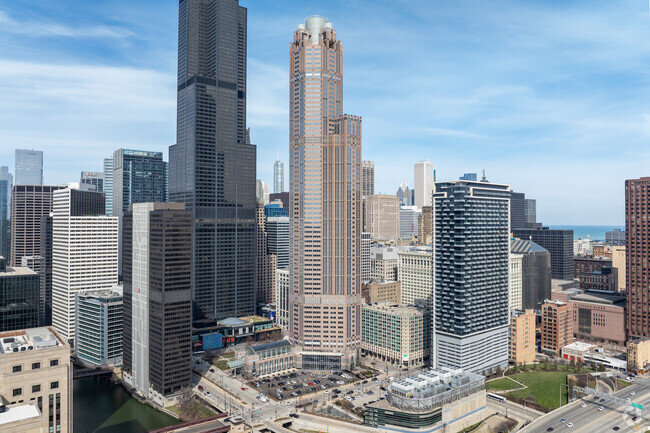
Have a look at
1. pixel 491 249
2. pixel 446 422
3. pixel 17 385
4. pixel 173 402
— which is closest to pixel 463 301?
pixel 491 249

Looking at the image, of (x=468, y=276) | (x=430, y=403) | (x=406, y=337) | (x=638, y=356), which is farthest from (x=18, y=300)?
(x=638, y=356)

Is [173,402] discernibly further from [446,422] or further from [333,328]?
[446,422]

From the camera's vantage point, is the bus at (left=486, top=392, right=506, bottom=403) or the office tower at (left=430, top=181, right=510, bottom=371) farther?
the office tower at (left=430, top=181, right=510, bottom=371)

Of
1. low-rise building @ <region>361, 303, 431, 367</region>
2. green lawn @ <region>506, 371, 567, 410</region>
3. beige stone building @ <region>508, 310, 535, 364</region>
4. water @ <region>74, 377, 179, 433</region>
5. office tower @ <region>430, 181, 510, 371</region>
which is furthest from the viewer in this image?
low-rise building @ <region>361, 303, 431, 367</region>

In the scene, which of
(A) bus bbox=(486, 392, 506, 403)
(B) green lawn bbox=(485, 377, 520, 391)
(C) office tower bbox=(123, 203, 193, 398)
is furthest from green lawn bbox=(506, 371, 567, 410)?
(C) office tower bbox=(123, 203, 193, 398)

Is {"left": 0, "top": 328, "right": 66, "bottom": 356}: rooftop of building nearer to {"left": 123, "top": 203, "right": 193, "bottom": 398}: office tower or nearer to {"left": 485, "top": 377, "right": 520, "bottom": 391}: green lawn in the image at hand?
{"left": 123, "top": 203, "right": 193, "bottom": 398}: office tower

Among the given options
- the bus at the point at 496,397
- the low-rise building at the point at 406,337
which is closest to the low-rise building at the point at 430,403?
the bus at the point at 496,397

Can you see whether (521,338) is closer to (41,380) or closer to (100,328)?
(100,328)
